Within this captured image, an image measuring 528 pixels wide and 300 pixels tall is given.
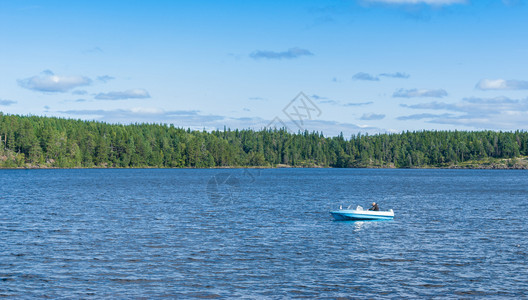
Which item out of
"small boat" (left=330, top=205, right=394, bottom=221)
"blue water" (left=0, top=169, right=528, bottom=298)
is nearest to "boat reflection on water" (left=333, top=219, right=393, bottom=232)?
"blue water" (left=0, top=169, right=528, bottom=298)

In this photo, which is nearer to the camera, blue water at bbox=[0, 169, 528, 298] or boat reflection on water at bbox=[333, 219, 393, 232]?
blue water at bbox=[0, 169, 528, 298]

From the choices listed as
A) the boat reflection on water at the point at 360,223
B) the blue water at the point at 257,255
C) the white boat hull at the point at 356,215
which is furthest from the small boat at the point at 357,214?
the blue water at the point at 257,255

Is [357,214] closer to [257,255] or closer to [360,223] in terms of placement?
[360,223]

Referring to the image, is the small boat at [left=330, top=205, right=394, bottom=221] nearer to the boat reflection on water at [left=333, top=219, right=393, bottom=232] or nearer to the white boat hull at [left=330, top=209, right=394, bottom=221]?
the white boat hull at [left=330, top=209, right=394, bottom=221]

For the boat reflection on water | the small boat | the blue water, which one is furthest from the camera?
the small boat

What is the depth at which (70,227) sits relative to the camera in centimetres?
5441

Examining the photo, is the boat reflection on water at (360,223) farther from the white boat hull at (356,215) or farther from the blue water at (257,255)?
the white boat hull at (356,215)

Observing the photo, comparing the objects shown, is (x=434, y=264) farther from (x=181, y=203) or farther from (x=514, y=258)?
(x=181, y=203)

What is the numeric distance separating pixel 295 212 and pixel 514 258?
3575 centimetres

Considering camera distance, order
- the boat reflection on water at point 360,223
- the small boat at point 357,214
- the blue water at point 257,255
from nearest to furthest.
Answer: the blue water at point 257,255 → the boat reflection on water at point 360,223 → the small boat at point 357,214

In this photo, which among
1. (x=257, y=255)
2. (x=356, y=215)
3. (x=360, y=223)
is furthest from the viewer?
(x=356, y=215)

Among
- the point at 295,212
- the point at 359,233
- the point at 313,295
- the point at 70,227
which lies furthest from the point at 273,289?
the point at 295,212

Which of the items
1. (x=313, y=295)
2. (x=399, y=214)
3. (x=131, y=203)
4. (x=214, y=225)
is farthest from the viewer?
(x=131, y=203)

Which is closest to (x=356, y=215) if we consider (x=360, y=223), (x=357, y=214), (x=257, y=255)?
(x=357, y=214)
